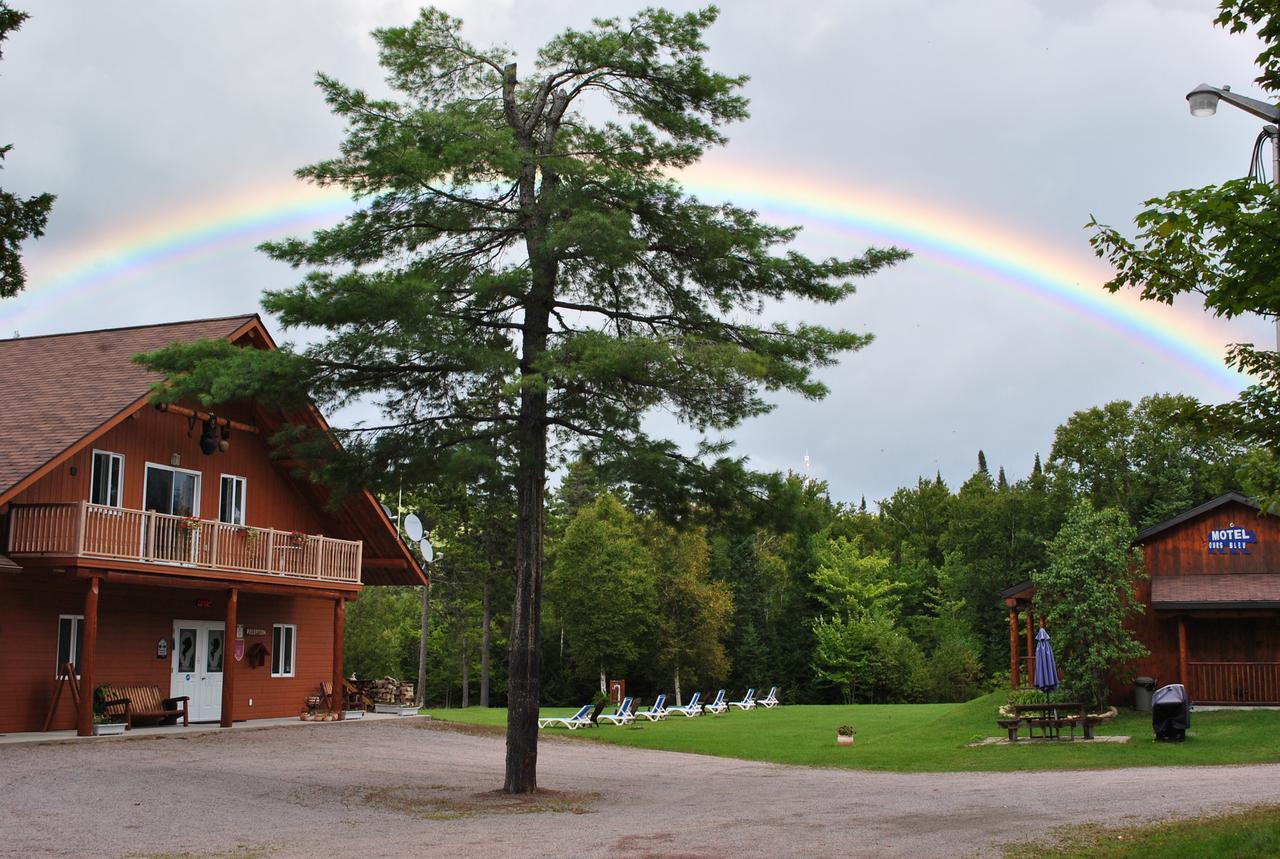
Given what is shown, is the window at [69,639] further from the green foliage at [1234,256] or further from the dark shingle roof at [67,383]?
the green foliage at [1234,256]

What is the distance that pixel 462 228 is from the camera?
54.9 ft

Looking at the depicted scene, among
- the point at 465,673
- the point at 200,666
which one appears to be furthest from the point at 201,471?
the point at 465,673

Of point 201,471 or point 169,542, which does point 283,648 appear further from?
point 169,542

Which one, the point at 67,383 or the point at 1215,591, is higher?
the point at 67,383

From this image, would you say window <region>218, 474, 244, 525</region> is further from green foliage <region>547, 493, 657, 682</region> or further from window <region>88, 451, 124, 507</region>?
green foliage <region>547, 493, 657, 682</region>

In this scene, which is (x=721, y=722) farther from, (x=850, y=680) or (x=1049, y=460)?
(x=1049, y=460)

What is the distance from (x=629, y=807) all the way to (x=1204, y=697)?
1781 cm

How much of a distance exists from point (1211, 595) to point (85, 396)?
24.2 meters

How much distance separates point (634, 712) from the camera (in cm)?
3412

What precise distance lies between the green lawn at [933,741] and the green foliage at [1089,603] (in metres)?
1.27

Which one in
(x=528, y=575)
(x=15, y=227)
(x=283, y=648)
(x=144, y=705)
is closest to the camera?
(x=15, y=227)

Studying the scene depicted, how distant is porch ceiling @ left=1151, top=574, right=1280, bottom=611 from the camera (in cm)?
2598

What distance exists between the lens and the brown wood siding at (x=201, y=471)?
890 inches

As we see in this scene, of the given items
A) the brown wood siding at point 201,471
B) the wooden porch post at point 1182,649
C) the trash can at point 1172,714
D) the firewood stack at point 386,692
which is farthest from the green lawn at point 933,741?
the brown wood siding at point 201,471
